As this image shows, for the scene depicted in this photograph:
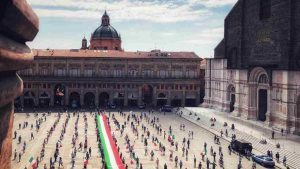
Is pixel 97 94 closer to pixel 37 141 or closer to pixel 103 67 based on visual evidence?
pixel 103 67

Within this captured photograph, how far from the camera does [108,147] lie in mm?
46531

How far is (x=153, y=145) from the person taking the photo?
49.2m

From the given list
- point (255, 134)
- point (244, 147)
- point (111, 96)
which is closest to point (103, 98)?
point (111, 96)

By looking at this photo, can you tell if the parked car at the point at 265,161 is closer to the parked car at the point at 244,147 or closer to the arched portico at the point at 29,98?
the parked car at the point at 244,147

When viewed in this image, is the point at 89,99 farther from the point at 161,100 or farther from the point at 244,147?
the point at 244,147

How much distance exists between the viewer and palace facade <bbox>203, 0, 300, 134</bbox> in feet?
174

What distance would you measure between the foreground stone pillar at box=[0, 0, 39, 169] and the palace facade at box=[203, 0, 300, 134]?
2032 inches

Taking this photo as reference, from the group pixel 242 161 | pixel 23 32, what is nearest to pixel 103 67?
pixel 242 161

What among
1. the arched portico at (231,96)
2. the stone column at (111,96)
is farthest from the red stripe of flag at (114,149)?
the stone column at (111,96)

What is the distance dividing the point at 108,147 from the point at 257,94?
28950mm

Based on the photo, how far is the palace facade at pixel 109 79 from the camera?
293 feet

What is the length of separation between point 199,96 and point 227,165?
175 ft

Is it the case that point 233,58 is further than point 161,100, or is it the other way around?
point 161,100

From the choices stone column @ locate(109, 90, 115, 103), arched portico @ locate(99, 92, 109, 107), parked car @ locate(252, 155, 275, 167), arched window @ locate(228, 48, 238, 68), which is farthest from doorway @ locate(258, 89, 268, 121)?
arched portico @ locate(99, 92, 109, 107)
